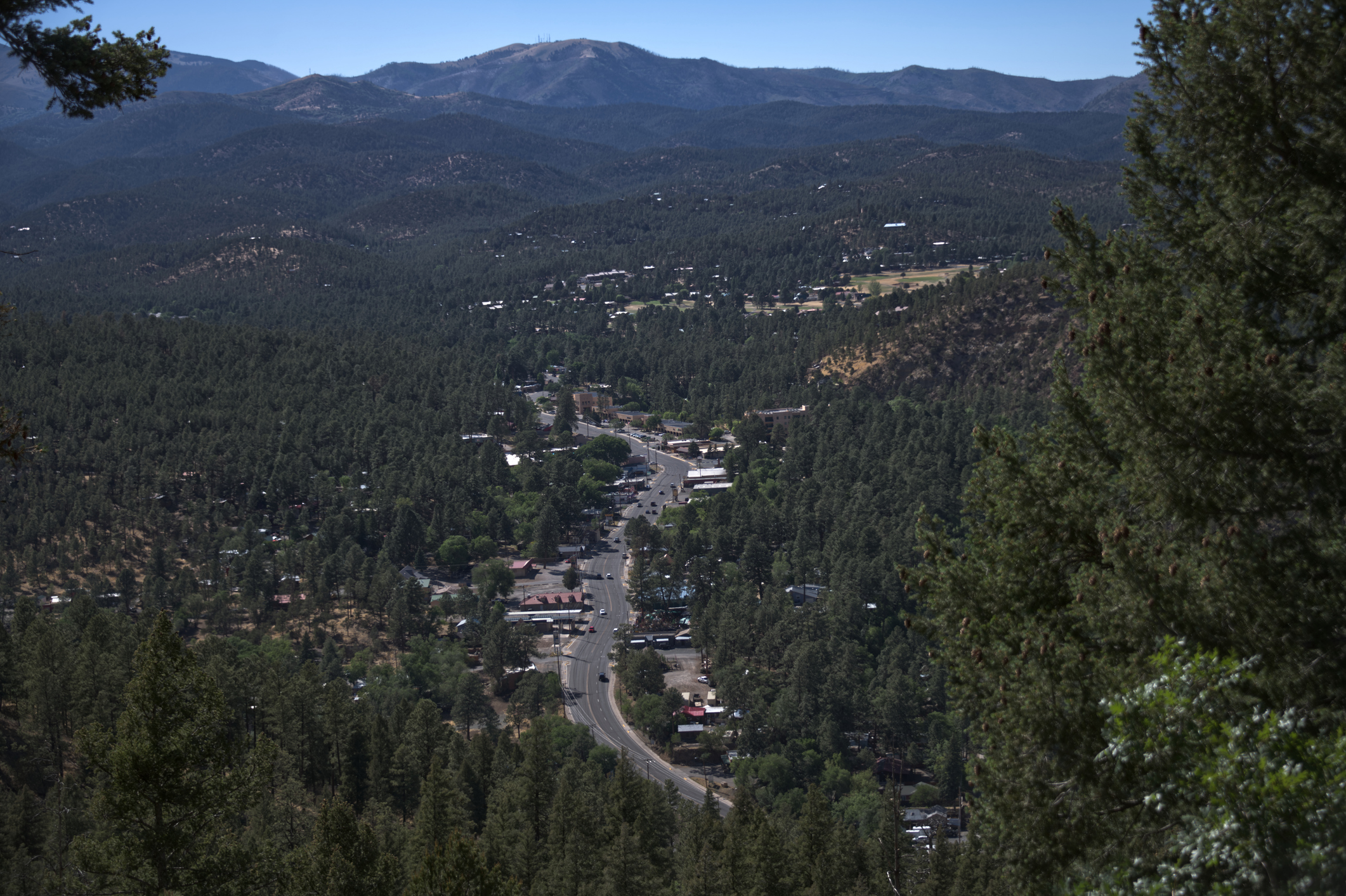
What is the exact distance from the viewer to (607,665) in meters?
71.9

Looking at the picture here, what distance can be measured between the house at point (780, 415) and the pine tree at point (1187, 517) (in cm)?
10928

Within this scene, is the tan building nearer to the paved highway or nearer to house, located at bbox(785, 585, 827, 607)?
the paved highway

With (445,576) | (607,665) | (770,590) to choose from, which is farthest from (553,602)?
(770,590)

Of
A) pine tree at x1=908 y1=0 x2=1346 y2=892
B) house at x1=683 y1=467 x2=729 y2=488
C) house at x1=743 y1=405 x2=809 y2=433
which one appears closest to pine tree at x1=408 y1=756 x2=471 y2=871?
pine tree at x1=908 y1=0 x2=1346 y2=892

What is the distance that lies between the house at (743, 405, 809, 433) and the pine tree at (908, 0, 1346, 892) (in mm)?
109276

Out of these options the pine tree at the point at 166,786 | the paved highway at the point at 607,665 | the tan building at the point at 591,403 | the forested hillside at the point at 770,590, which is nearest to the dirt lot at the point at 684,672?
the forested hillside at the point at 770,590

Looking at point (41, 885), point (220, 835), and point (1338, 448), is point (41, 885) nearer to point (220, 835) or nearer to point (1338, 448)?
point (220, 835)

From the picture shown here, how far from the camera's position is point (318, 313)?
183 metres

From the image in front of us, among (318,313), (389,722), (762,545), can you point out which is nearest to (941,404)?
(762,545)

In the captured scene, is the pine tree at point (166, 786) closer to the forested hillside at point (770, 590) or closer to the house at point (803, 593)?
the forested hillside at point (770, 590)

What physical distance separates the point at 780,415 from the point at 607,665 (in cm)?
6006

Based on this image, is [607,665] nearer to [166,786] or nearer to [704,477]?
[704,477]

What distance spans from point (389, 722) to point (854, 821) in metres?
23.4

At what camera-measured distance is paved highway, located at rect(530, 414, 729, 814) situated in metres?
57.7
